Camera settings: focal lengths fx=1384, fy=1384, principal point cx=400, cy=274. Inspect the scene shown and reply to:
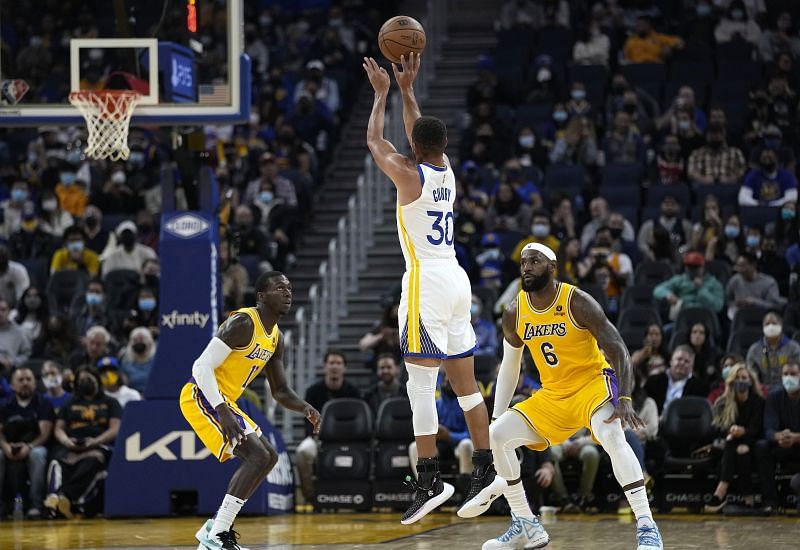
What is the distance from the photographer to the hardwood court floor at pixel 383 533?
10.4m

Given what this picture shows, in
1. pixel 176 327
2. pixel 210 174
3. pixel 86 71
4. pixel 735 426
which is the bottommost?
pixel 735 426

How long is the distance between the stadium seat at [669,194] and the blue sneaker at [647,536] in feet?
30.3

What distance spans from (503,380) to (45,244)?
1094cm

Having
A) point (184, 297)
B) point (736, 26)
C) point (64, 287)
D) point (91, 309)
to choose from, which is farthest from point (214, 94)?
point (736, 26)

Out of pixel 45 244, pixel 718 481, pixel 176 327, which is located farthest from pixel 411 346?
pixel 45 244

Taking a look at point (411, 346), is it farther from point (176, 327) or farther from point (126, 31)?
point (126, 31)

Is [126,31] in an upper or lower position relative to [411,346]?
upper

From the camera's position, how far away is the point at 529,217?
17844 mm

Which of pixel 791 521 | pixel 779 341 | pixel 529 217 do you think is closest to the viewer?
pixel 791 521

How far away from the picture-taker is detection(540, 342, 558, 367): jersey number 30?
9.41 metres

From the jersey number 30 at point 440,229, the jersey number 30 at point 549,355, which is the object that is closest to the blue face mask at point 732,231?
the jersey number 30 at point 549,355

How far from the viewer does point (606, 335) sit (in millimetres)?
9078

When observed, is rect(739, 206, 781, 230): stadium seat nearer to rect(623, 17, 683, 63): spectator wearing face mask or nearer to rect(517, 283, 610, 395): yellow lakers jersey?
rect(623, 17, 683, 63): spectator wearing face mask

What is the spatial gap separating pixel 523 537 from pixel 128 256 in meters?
9.73
